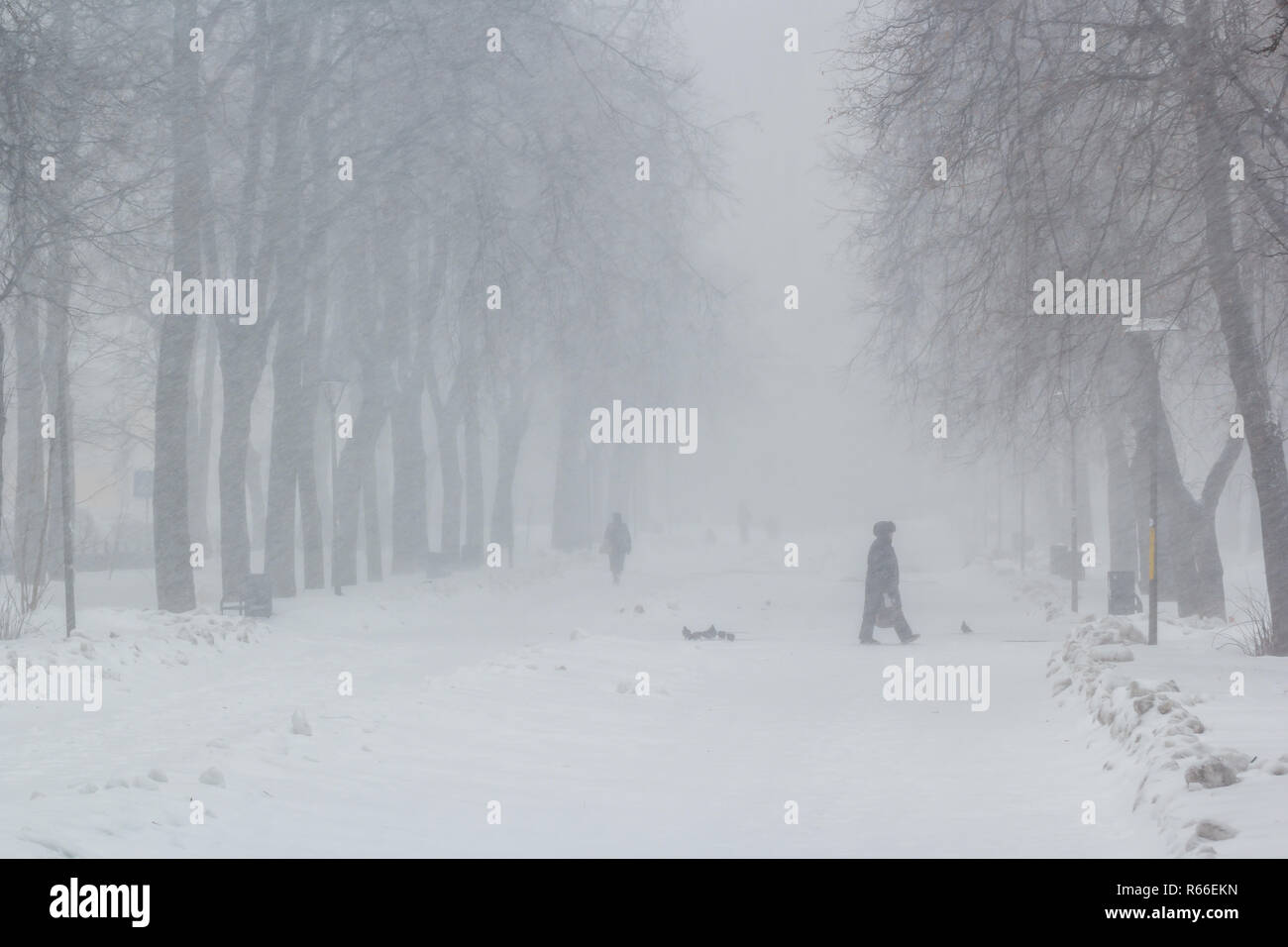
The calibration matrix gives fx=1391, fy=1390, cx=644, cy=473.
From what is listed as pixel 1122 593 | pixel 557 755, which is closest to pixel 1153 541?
pixel 1122 593

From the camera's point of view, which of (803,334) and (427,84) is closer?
(427,84)

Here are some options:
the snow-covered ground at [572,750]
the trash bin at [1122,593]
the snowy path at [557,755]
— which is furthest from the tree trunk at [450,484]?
the trash bin at [1122,593]

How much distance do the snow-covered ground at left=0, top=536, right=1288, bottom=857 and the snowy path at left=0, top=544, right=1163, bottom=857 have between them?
0.03 m

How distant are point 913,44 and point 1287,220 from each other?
3.88 metres

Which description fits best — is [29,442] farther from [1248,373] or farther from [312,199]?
[1248,373]

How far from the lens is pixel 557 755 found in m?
11.0

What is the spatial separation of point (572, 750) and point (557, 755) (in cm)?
28

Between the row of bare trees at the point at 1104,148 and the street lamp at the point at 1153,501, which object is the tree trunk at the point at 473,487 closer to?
the row of bare trees at the point at 1104,148

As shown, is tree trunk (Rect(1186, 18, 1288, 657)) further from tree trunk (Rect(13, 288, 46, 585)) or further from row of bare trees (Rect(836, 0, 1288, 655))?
tree trunk (Rect(13, 288, 46, 585))

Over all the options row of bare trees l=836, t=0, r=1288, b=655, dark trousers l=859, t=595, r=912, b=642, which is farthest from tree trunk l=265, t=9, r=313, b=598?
row of bare trees l=836, t=0, r=1288, b=655

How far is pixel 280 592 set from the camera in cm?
2473

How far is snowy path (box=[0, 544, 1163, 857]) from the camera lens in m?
7.97
